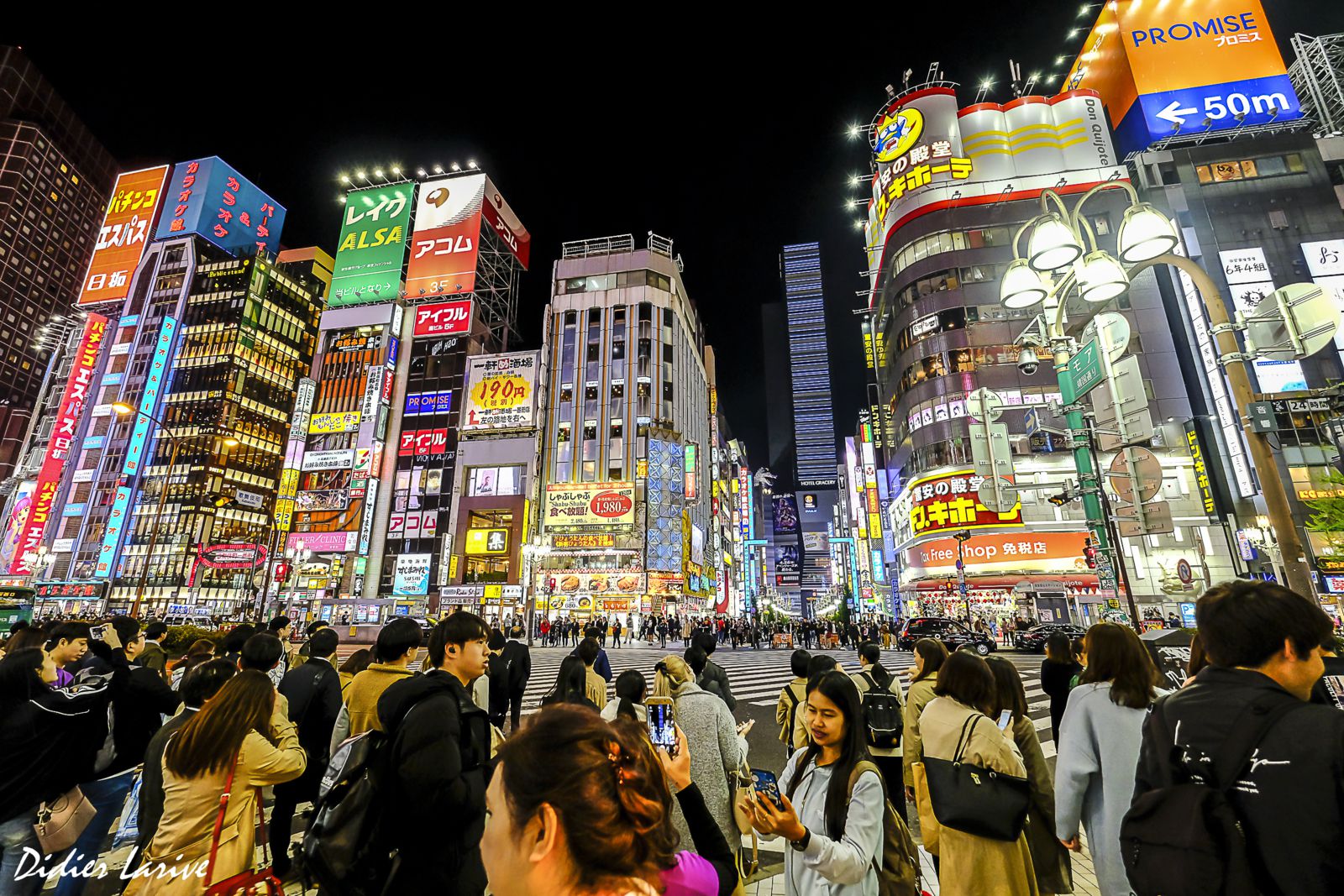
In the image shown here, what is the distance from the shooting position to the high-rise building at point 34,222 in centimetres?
7069

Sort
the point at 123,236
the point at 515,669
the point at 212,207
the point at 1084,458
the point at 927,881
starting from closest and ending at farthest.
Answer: the point at 927,881 < the point at 515,669 < the point at 1084,458 < the point at 123,236 < the point at 212,207

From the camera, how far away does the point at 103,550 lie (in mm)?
54125

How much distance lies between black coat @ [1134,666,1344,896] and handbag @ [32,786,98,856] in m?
5.62

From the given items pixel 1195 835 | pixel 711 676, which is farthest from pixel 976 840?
pixel 711 676

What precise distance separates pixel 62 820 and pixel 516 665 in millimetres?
4852

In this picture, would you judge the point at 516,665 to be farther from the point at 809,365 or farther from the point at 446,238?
the point at 809,365

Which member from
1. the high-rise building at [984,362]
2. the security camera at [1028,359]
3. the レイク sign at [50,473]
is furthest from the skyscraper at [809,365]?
the security camera at [1028,359]

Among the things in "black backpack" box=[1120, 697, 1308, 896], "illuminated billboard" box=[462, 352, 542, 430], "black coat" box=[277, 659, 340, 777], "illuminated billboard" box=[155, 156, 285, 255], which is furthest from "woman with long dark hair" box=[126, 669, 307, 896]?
"illuminated billboard" box=[155, 156, 285, 255]

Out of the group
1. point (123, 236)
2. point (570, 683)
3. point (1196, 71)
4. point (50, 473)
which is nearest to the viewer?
point (570, 683)

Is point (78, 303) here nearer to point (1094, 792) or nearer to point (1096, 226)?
point (1094, 792)

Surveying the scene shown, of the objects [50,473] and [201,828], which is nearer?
[201,828]

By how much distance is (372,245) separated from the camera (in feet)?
188

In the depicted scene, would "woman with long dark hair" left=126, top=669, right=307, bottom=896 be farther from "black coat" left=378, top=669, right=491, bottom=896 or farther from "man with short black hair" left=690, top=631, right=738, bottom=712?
"man with short black hair" left=690, top=631, right=738, bottom=712

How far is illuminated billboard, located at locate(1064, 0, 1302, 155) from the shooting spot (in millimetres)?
36062
